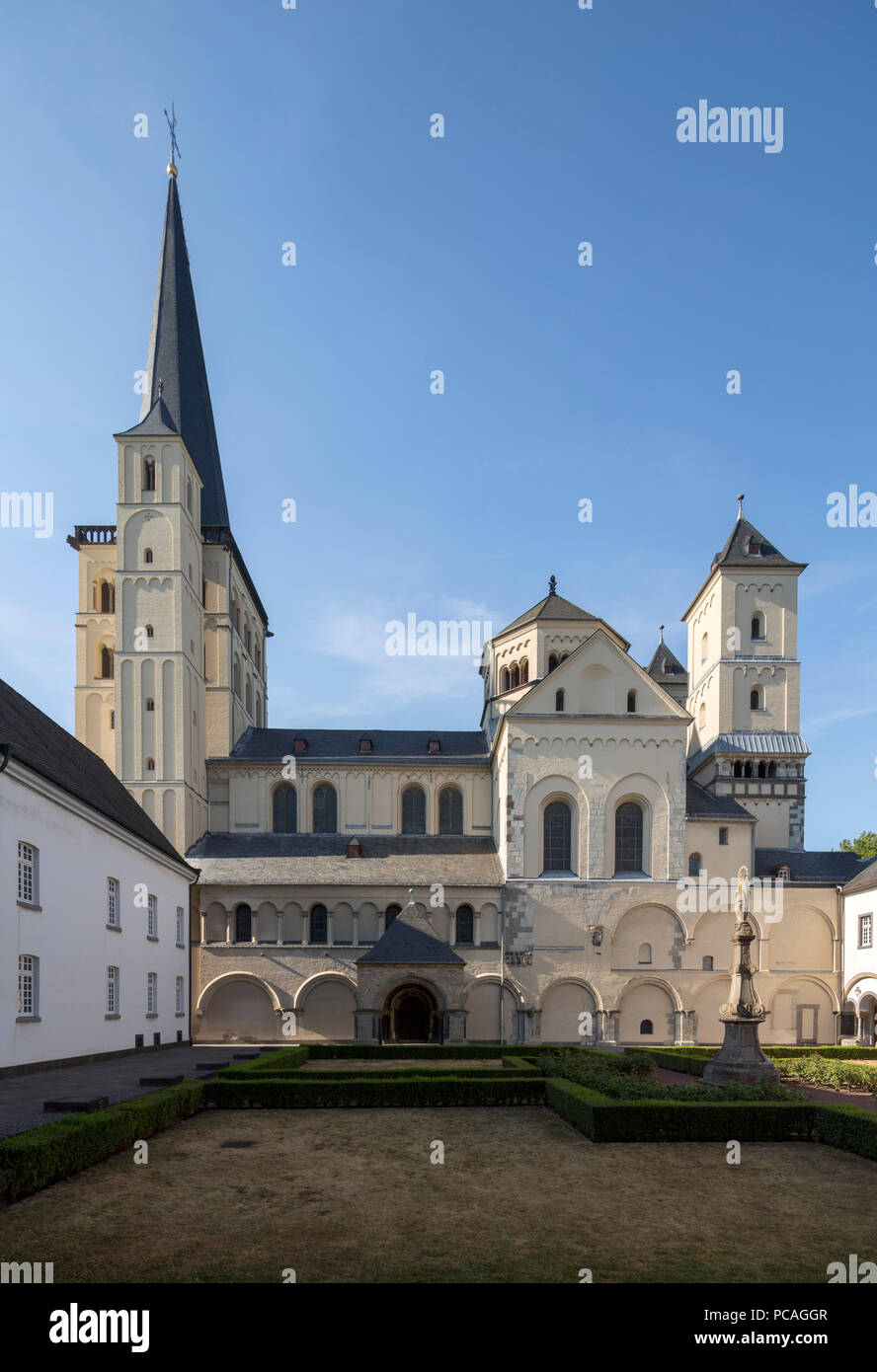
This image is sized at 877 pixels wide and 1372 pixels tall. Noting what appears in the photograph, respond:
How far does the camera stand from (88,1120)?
13.8 m

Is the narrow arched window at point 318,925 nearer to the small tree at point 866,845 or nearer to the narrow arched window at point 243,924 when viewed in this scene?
the narrow arched window at point 243,924

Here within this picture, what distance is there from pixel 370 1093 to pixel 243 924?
24.7 m

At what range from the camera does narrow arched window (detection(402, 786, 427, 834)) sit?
166ft

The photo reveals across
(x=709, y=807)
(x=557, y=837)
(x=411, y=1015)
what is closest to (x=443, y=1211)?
(x=411, y=1015)

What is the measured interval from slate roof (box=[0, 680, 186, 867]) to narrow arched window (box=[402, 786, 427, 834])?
13.5m

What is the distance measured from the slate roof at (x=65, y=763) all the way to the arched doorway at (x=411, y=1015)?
12.0m

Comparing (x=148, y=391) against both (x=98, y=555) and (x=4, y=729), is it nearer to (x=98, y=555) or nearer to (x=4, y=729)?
(x=98, y=555)

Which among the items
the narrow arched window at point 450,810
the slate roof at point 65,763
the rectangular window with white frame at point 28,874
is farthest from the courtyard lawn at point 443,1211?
the narrow arched window at point 450,810

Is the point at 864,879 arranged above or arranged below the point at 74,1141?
below

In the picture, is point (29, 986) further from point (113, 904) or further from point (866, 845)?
point (866, 845)

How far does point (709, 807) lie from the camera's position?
47000 mm

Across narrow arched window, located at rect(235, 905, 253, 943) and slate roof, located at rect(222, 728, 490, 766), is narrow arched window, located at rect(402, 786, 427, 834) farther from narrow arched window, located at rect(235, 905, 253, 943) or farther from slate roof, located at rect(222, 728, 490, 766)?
narrow arched window, located at rect(235, 905, 253, 943)

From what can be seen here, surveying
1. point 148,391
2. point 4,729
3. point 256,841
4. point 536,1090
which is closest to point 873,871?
point 536,1090
